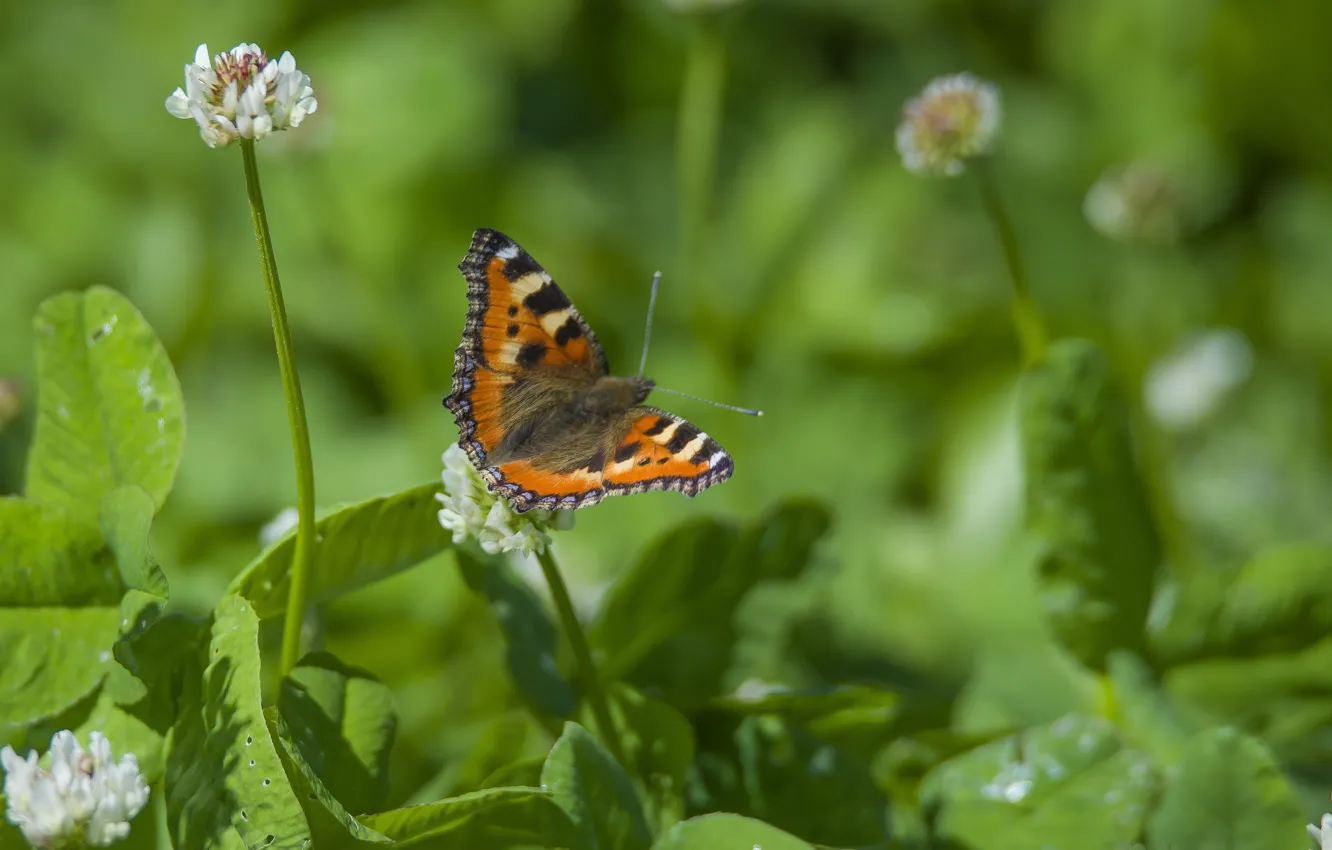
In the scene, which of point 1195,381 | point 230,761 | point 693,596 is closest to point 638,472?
point 693,596

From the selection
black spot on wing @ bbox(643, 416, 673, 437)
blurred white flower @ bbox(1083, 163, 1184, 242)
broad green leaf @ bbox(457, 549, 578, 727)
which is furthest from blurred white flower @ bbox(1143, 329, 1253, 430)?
broad green leaf @ bbox(457, 549, 578, 727)

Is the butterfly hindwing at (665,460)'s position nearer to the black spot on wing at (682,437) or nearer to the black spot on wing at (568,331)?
the black spot on wing at (682,437)

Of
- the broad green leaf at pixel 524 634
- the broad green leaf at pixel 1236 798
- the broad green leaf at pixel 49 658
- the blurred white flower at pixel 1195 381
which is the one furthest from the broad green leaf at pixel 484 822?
the blurred white flower at pixel 1195 381

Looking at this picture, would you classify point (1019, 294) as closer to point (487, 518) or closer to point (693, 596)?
point (693, 596)

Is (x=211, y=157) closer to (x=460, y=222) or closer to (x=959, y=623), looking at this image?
(x=460, y=222)

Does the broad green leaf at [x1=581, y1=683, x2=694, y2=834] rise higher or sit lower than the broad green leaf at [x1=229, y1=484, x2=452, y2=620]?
lower

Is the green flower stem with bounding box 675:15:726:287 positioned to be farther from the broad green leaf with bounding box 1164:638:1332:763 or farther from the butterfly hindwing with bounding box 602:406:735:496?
the broad green leaf with bounding box 1164:638:1332:763
